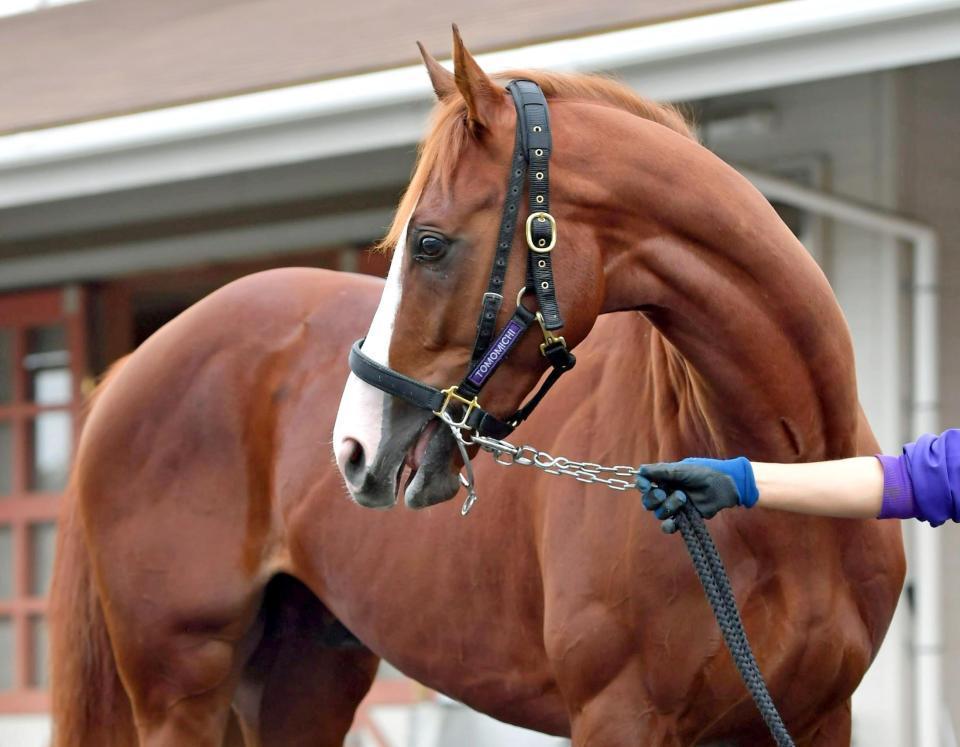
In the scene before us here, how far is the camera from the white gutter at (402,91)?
163 inches

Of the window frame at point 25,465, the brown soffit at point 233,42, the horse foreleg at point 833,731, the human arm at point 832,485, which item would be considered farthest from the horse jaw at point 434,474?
the window frame at point 25,465

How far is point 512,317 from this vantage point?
7.68 feet

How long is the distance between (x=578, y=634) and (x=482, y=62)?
279cm

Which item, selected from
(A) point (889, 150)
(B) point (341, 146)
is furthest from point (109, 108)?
(A) point (889, 150)

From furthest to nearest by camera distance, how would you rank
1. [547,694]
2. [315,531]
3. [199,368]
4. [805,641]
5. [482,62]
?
[482,62]
[199,368]
[315,531]
[547,694]
[805,641]

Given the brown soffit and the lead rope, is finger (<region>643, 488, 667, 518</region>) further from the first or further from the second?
the brown soffit

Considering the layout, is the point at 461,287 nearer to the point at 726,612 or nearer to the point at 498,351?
the point at 498,351

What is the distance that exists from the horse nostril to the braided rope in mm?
580

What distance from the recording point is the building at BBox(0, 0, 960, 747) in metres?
4.41

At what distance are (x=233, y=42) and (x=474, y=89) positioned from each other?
3.87 metres

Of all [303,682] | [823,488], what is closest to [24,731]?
[303,682]

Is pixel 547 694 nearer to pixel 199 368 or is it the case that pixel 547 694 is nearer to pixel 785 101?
pixel 199 368

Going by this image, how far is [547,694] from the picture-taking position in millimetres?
2961

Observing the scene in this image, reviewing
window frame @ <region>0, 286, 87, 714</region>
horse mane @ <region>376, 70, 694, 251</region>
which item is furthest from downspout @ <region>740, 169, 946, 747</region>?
window frame @ <region>0, 286, 87, 714</region>
